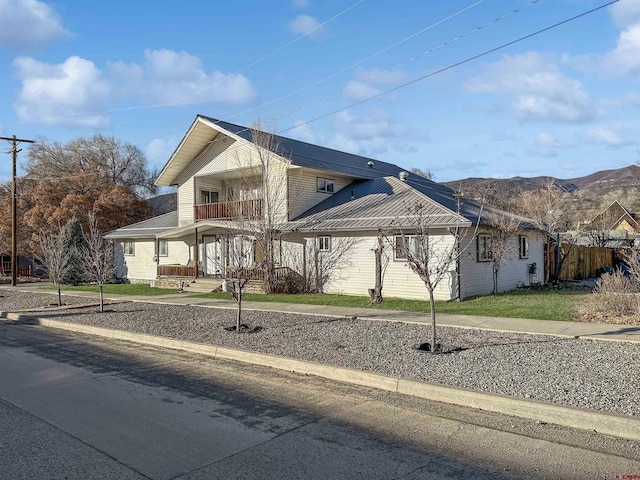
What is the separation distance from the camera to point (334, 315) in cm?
1395

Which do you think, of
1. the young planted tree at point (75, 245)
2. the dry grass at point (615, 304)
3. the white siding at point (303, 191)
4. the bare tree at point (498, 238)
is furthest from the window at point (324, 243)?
the young planted tree at point (75, 245)

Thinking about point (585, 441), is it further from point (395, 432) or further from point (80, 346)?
point (80, 346)

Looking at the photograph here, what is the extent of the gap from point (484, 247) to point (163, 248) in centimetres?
1803

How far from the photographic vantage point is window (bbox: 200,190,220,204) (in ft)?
92.1

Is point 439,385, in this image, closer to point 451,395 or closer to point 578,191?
point 451,395

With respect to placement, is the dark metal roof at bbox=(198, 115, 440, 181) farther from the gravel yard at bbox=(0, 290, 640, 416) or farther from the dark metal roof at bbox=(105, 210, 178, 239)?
the gravel yard at bbox=(0, 290, 640, 416)

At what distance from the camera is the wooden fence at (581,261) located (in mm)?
25969

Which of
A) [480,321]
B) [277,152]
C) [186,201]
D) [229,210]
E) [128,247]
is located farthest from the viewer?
[128,247]

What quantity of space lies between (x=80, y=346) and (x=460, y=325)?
843 cm

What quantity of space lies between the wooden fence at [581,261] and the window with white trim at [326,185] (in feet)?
35.9

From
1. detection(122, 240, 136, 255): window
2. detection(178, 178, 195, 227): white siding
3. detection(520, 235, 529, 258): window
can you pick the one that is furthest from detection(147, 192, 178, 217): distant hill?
detection(520, 235, 529, 258): window

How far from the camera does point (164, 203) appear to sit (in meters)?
57.6

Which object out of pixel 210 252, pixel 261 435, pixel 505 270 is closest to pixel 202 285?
pixel 210 252

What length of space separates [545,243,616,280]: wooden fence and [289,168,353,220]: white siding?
11590mm
